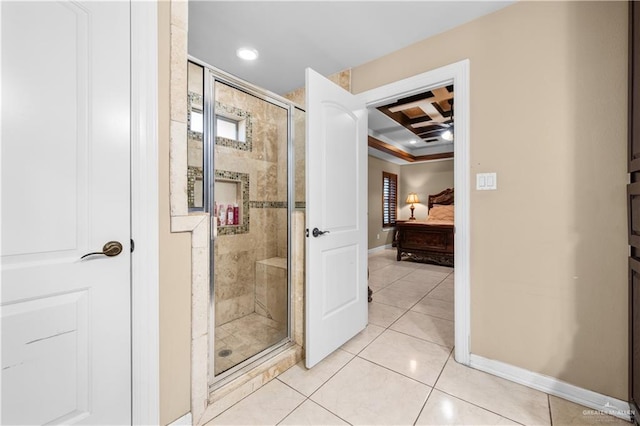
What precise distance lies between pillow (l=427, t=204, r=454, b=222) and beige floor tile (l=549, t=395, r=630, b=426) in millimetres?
4618

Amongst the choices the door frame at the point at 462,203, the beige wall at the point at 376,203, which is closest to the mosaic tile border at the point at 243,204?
the door frame at the point at 462,203

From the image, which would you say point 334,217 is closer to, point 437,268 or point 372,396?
point 372,396

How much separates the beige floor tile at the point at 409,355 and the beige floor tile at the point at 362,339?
47 mm

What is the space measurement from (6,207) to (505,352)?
2.65 meters

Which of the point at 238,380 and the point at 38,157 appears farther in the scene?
the point at 238,380

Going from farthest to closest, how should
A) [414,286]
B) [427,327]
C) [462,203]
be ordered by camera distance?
[414,286]
[427,327]
[462,203]

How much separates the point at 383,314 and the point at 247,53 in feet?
9.42

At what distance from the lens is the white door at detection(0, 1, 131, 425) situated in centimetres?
89

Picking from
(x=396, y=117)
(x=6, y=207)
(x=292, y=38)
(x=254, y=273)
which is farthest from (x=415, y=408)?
(x=396, y=117)

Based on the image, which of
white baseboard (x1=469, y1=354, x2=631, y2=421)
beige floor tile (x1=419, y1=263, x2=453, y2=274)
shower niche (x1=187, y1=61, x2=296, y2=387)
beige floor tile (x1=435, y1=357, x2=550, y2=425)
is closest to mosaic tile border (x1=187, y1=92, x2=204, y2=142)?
shower niche (x1=187, y1=61, x2=296, y2=387)

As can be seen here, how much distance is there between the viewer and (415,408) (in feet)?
4.77

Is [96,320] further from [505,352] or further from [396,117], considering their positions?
[396,117]

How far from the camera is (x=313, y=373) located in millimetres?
1762

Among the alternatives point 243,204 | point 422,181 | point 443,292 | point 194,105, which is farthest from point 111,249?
point 422,181
